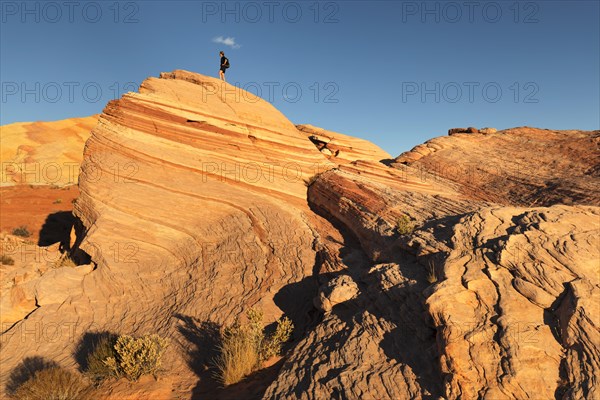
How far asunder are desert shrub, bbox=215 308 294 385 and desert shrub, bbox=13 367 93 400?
2538 millimetres

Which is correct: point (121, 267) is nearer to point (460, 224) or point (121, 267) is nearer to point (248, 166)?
point (248, 166)

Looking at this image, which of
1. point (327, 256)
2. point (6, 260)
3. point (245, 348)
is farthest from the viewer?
point (6, 260)

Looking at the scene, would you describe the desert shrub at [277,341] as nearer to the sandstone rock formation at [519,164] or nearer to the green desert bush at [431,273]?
the green desert bush at [431,273]

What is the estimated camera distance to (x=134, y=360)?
6738mm

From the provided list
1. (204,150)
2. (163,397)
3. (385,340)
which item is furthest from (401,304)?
(204,150)

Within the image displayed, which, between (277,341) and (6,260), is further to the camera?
(6,260)

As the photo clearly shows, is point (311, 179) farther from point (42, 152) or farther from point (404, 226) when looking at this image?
point (42, 152)

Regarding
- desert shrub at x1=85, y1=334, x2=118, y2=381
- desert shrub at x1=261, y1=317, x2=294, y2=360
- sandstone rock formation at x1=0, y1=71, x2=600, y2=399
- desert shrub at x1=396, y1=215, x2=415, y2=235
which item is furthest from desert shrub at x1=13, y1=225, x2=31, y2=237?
desert shrub at x1=396, y1=215, x2=415, y2=235

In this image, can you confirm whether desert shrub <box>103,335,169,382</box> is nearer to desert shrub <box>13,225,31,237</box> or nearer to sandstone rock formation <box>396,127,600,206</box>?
sandstone rock formation <box>396,127,600,206</box>

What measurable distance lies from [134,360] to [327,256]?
5560mm

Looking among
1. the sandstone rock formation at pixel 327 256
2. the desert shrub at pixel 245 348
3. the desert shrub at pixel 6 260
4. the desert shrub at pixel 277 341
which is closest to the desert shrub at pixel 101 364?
the sandstone rock formation at pixel 327 256

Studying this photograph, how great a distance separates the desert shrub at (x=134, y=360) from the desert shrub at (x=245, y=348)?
1.28 meters

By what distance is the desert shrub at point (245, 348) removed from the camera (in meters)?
6.43

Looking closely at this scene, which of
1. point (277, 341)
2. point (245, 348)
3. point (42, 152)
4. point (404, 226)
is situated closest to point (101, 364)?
point (245, 348)
